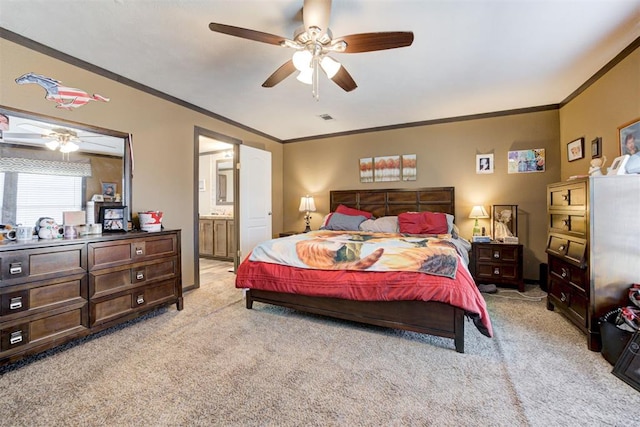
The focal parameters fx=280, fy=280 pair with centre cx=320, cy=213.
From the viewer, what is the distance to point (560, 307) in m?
2.66

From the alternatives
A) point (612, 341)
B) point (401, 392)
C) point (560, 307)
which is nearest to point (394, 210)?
point (560, 307)

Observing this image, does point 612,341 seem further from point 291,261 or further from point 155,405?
point 155,405

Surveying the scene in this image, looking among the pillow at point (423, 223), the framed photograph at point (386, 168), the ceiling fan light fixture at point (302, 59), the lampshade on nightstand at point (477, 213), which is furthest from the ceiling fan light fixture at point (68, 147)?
the lampshade on nightstand at point (477, 213)

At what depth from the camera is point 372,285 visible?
2.39m

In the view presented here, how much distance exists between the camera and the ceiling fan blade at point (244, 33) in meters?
1.72

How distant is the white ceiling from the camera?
198 centimetres

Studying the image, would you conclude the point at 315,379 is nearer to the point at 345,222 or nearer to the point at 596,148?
the point at 345,222

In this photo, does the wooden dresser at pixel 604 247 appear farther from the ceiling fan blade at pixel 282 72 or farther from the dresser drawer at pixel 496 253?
the ceiling fan blade at pixel 282 72

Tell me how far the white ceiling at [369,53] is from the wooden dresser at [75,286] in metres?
1.58

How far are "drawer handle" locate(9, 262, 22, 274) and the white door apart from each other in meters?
2.70

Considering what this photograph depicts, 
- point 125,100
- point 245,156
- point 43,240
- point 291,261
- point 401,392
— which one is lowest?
point 401,392

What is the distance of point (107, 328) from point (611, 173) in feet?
14.3

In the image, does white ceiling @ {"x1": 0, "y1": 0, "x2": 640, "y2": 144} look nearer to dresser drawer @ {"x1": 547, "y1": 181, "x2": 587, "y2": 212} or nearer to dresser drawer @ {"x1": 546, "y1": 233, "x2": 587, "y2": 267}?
dresser drawer @ {"x1": 547, "y1": 181, "x2": 587, "y2": 212}

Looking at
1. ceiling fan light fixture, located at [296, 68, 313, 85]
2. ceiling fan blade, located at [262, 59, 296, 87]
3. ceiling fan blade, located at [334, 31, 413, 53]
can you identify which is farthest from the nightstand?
ceiling fan blade, located at [262, 59, 296, 87]
